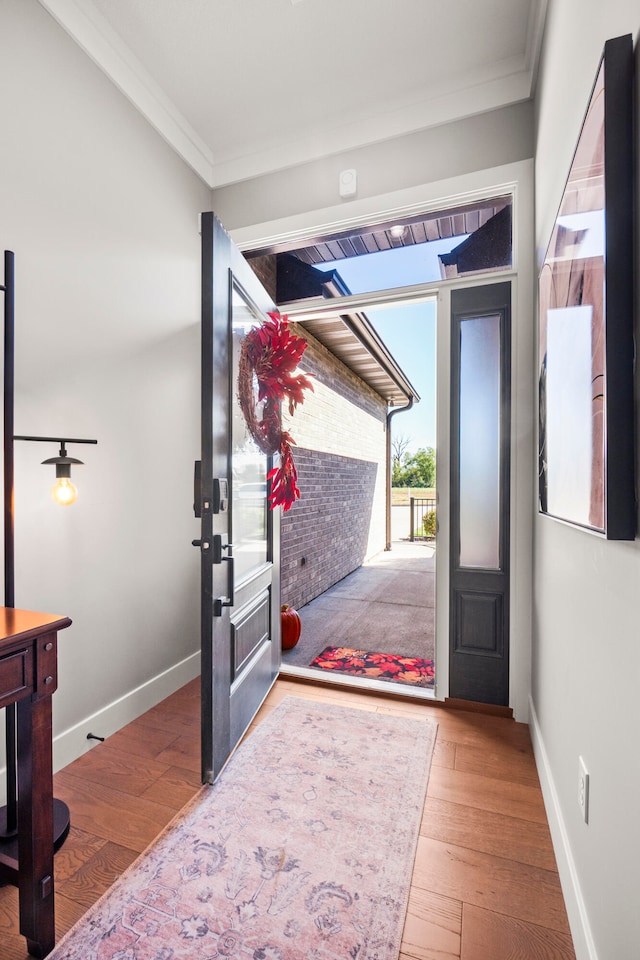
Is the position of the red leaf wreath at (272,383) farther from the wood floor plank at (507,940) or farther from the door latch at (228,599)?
the wood floor plank at (507,940)

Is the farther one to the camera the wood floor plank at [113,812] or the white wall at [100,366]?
the white wall at [100,366]

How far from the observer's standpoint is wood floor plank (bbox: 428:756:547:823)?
5.45 feet

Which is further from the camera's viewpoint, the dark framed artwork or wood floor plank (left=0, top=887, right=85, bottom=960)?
wood floor plank (left=0, top=887, right=85, bottom=960)

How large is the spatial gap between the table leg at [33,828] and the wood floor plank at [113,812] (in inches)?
14.3

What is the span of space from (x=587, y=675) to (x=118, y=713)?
1.98 metres

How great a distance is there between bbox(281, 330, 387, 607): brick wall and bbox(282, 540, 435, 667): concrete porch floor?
0.25 m

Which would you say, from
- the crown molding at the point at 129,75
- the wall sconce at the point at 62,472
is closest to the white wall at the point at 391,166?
the crown molding at the point at 129,75

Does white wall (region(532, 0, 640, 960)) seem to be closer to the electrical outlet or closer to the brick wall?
the electrical outlet

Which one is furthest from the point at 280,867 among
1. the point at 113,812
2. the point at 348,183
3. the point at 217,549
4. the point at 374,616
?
the point at 348,183

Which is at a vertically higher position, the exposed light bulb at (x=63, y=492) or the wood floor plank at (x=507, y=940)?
the exposed light bulb at (x=63, y=492)

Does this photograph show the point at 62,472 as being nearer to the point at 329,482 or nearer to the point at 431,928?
the point at 431,928

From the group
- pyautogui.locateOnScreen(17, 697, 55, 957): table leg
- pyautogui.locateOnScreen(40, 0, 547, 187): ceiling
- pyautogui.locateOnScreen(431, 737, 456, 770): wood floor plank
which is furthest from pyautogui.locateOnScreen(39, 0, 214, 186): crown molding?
pyautogui.locateOnScreen(431, 737, 456, 770): wood floor plank

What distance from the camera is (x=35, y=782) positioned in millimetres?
1125

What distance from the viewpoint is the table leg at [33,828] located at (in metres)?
1.12
